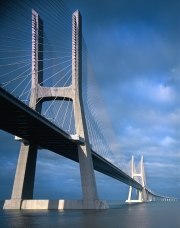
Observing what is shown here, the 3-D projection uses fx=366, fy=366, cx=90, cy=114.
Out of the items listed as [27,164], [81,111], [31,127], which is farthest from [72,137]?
[27,164]

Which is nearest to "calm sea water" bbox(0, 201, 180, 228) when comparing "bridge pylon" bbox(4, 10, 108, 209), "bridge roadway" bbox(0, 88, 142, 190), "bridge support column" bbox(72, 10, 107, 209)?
"bridge support column" bbox(72, 10, 107, 209)

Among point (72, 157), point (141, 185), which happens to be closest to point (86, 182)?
point (72, 157)

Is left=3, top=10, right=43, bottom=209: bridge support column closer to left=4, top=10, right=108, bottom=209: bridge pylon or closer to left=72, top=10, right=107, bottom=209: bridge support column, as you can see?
left=4, top=10, right=108, bottom=209: bridge pylon

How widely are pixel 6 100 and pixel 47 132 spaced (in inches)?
388

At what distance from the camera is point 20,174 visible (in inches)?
1398

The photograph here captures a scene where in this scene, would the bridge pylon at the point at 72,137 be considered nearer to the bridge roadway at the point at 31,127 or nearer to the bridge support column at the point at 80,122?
the bridge support column at the point at 80,122

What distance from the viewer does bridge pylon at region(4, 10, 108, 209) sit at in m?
34.2

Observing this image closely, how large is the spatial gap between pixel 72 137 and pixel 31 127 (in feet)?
14.5

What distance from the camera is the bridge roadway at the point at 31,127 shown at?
2442 cm

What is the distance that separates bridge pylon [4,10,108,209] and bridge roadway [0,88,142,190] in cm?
156

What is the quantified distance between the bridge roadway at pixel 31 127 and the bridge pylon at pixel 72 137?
61.2 inches

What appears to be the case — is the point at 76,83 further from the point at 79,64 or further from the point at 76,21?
the point at 76,21

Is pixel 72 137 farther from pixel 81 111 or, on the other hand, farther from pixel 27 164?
pixel 27 164

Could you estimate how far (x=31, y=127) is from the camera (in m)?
31.0
